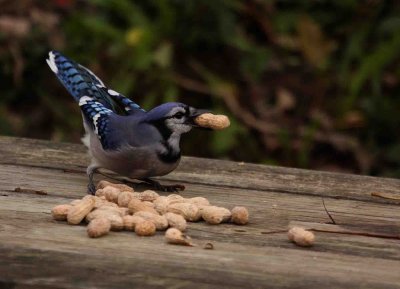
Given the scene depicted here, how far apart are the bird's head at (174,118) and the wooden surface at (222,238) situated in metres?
0.19

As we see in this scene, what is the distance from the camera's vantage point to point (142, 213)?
2.89 meters

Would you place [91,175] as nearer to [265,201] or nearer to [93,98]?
[93,98]

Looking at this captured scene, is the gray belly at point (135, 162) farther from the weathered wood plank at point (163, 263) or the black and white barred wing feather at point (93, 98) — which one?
the weathered wood plank at point (163, 263)

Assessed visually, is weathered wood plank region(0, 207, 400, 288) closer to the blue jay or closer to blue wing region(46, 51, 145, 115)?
the blue jay

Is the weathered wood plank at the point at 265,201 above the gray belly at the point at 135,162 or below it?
below

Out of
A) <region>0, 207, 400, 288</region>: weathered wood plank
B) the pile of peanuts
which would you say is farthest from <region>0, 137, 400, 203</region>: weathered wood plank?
<region>0, 207, 400, 288</region>: weathered wood plank

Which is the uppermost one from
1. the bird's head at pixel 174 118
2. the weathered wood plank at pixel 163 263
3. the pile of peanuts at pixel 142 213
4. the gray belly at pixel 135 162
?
the bird's head at pixel 174 118

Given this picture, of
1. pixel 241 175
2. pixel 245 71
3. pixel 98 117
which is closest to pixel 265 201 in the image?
pixel 241 175

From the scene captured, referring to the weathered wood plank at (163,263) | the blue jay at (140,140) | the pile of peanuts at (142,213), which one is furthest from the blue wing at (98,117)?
the weathered wood plank at (163,263)

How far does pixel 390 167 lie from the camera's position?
18.6 feet

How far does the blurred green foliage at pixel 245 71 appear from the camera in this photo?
5816 mm

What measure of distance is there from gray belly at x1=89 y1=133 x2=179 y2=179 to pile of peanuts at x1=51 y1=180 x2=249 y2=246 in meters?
0.29

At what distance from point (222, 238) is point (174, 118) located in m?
0.82

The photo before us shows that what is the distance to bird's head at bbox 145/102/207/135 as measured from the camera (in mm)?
3506
